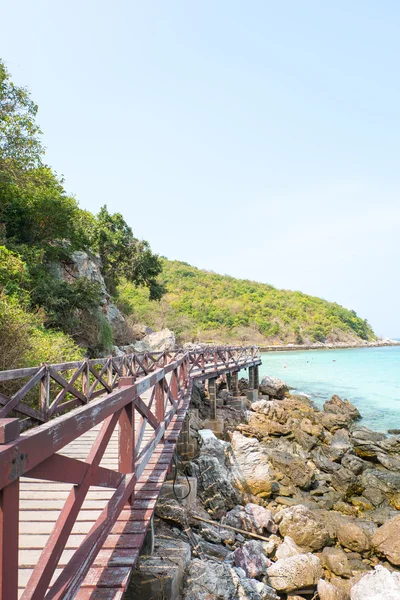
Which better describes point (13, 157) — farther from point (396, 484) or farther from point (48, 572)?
point (396, 484)

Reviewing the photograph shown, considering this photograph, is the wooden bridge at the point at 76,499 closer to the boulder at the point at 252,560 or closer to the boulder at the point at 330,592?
the boulder at the point at 252,560

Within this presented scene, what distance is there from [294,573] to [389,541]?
2.30 m

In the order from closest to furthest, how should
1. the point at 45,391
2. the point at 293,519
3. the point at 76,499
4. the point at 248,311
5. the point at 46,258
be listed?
the point at 76,499 → the point at 45,391 → the point at 293,519 → the point at 46,258 → the point at 248,311

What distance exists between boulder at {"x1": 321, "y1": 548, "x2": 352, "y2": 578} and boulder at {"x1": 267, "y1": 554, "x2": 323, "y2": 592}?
46cm

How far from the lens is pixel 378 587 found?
556 centimetres

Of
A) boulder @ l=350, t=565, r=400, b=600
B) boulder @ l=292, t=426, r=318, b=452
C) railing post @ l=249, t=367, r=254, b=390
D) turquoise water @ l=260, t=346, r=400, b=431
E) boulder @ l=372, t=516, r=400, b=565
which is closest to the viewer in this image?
→ boulder @ l=350, t=565, r=400, b=600

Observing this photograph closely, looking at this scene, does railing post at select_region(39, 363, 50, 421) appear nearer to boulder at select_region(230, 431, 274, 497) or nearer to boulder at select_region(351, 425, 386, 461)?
boulder at select_region(230, 431, 274, 497)

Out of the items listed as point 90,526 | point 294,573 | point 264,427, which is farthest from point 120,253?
point 90,526

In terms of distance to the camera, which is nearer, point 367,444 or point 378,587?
point 378,587

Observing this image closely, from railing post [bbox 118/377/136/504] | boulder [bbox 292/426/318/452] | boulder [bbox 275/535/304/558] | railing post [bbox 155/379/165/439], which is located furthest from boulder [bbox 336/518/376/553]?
railing post [bbox 118/377/136/504]

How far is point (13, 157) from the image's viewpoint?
1442 cm

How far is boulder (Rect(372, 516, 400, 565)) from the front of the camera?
6.73 meters

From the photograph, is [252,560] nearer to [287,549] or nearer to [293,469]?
[287,549]

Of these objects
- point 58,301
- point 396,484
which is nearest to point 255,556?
point 396,484
